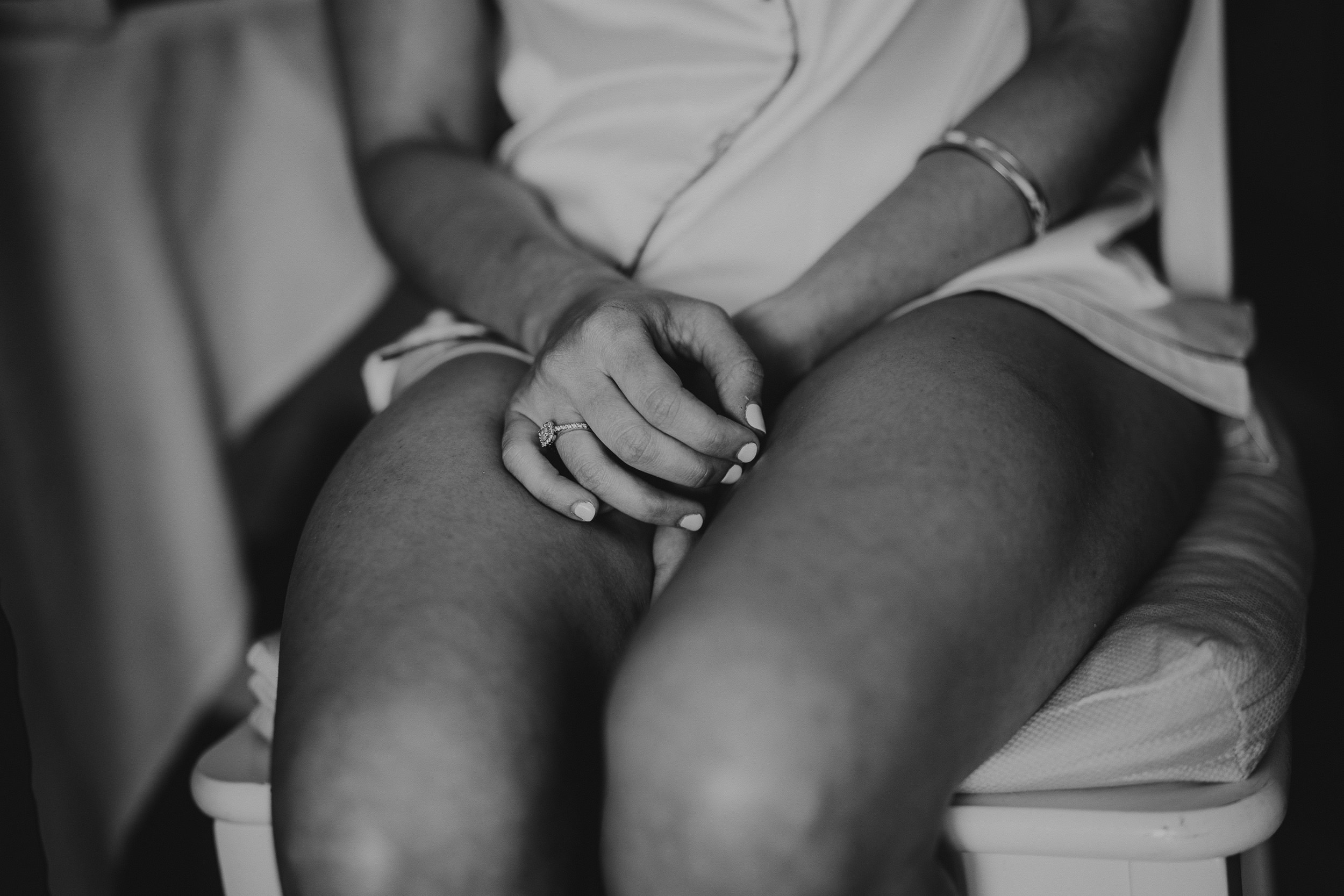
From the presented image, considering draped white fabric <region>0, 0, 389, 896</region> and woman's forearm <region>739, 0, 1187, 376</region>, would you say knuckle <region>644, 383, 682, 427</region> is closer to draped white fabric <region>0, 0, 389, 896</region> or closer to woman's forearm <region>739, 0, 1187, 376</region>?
woman's forearm <region>739, 0, 1187, 376</region>

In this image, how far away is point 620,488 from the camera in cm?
57

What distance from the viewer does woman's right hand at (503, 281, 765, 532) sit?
21.8 inches

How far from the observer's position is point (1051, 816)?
0.55 m

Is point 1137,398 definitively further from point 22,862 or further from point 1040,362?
point 22,862

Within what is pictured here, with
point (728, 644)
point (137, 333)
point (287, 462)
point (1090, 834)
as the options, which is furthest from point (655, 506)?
point (287, 462)

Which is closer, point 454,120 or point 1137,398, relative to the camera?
point 1137,398

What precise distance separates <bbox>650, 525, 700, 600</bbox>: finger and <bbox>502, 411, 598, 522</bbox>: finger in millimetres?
50

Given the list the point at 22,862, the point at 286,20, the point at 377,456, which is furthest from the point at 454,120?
the point at 22,862

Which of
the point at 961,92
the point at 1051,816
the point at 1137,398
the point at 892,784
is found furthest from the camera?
the point at 961,92

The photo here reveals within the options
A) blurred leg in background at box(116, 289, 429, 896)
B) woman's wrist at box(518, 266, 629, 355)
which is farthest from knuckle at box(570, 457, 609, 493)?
blurred leg in background at box(116, 289, 429, 896)

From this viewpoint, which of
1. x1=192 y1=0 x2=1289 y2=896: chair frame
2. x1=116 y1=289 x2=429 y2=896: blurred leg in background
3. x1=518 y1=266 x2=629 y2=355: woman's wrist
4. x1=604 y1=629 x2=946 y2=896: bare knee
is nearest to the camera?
x1=604 y1=629 x2=946 y2=896: bare knee

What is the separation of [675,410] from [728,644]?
5.6 inches

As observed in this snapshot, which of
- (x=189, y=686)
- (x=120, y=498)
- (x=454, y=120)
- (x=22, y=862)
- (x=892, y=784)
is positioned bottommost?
(x=189, y=686)

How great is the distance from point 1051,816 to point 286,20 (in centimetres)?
117
